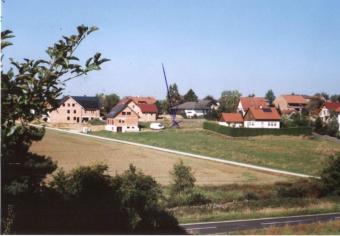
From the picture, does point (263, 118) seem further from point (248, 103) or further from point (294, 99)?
point (294, 99)

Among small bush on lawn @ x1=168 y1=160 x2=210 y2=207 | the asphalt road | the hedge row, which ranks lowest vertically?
the asphalt road

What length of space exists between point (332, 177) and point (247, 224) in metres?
12.3

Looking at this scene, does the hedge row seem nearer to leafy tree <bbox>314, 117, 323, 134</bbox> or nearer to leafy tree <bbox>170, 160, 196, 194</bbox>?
leafy tree <bbox>314, 117, 323, 134</bbox>

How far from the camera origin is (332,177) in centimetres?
3469

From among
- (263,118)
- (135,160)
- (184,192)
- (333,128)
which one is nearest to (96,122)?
(263,118)

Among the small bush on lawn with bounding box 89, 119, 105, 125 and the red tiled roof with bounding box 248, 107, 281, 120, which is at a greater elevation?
the red tiled roof with bounding box 248, 107, 281, 120

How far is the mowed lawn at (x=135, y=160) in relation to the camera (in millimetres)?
41031

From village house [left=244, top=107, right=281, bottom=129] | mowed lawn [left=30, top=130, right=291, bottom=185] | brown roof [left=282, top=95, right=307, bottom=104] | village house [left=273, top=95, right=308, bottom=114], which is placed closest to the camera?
mowed lawn [left=30, top=130, right=291, bottom=185]

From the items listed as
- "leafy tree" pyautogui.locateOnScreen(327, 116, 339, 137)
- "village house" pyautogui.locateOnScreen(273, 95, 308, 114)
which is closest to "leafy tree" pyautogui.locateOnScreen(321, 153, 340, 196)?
"leafy tree" pyautogui.locateOnScreen(327, 116, 339, 137)

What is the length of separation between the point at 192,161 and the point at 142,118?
185 ft

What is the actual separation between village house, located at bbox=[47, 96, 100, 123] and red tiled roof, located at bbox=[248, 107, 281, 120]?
3247 centimetres

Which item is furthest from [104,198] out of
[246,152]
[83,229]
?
[246,152]

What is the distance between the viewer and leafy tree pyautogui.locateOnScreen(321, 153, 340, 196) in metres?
34.5

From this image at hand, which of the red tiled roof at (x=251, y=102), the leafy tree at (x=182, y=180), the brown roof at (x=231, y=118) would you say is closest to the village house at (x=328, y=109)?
the red tiled roof at (x=251, y=102)
